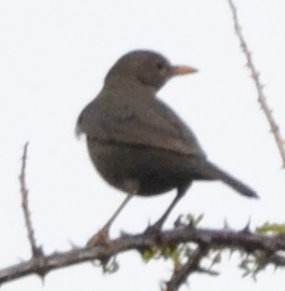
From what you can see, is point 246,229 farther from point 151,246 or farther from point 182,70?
point 182,70

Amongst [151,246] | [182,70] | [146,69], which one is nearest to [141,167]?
[151,246]

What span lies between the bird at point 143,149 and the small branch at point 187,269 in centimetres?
151

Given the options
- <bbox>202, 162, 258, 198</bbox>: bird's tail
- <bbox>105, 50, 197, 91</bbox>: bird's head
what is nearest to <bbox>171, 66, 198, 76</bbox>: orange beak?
<bbox>105, 50, 197, 91</bbox>: bird's head

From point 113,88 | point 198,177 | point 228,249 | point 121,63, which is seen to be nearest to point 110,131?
point 198,177

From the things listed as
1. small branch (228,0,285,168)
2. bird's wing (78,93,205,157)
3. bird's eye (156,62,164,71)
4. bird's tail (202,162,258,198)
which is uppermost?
small branch (228,0,285,168)

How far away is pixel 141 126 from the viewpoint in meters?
5.96

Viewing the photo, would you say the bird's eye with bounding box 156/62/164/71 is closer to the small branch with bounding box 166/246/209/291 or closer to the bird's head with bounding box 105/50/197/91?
the bird's head with bounding box 105/50/197/91

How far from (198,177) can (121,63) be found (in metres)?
2.76

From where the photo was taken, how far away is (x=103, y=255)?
3.64 m

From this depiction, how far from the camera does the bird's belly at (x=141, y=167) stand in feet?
18.6

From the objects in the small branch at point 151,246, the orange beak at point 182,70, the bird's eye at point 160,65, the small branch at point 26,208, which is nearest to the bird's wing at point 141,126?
the orange beak at point 182,70

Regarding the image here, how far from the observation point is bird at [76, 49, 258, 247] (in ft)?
18.4

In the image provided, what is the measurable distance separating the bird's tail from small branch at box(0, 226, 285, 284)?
3.41ft

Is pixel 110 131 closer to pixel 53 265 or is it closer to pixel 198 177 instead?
pixel 198 177
